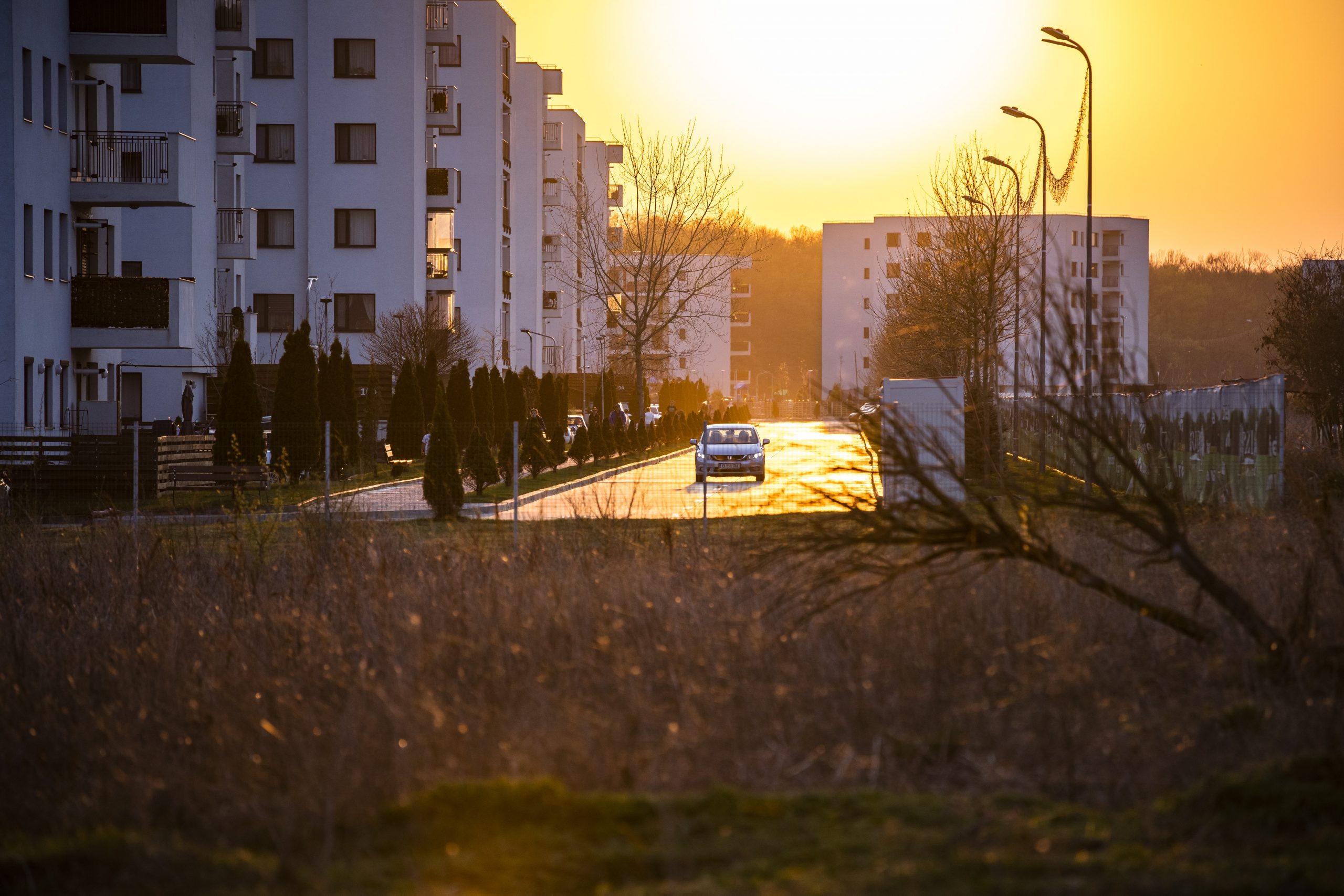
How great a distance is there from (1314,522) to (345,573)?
749 centimetres

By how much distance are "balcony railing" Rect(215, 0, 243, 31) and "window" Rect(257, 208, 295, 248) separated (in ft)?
36.5

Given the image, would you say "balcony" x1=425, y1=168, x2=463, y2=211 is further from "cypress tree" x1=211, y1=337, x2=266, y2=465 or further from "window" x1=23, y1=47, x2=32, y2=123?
"cypress tree" x1=211, y1=337, x2=266, y2=465

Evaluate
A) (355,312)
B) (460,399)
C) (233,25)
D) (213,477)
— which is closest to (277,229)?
(355,312)

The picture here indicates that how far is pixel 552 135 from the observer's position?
274 ft

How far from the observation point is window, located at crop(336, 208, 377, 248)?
54.2 metres

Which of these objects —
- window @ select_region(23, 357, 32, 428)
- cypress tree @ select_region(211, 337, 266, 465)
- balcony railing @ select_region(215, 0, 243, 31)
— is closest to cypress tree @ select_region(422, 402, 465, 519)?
cypress tree @ select_region(211, 337, 266, 465)

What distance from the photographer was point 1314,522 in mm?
9586

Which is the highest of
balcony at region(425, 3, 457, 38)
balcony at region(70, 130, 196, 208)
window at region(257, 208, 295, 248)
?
balcony at region(425, 3, 457, 38)

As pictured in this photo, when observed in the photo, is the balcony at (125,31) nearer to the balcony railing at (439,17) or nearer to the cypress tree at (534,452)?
the cypress tree at (534,452)

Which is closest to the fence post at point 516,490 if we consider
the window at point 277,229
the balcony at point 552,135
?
the window at point 277,229

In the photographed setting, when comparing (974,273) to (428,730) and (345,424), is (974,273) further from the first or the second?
(428,730)

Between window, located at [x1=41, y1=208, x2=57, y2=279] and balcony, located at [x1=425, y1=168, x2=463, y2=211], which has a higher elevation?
balcony, located at [x1=425, y1=168, x2=463, y2=211]

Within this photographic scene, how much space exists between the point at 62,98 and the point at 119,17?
221cm

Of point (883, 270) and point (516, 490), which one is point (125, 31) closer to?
point (516, 490)
